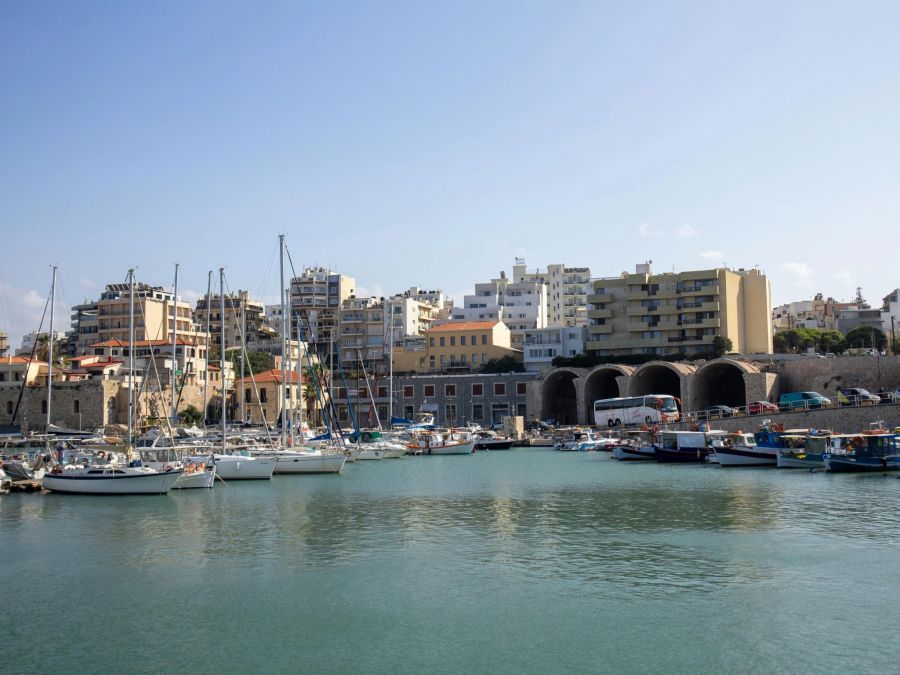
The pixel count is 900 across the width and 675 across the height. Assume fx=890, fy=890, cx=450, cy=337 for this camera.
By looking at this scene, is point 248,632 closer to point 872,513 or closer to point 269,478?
point 872,513

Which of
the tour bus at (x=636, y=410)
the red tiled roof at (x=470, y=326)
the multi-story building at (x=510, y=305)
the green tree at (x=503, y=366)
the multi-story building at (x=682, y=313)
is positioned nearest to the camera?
the tour bus at (x=636, y=410)

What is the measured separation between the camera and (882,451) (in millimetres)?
46094

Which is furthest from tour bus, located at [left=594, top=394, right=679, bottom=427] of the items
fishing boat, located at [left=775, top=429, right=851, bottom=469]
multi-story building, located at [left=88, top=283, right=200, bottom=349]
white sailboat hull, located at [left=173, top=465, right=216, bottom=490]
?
multi-story building, located at [left=88, top=283, right=200, bottom=349]

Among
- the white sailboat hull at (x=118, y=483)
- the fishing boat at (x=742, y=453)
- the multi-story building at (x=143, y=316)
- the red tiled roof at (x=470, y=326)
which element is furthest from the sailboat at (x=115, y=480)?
the multi-story building at (x=143, y=316)

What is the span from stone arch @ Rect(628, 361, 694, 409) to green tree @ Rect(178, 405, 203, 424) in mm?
41757

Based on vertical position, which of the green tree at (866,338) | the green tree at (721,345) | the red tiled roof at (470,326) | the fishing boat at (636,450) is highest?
the red tiled roof at (470,326)

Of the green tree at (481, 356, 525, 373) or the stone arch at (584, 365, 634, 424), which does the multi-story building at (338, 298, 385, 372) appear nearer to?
the green tree at (481, 356, 525, 373)

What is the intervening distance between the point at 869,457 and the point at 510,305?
82.6 m

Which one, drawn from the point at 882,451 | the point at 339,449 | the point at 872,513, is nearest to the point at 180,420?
the point at 339,449

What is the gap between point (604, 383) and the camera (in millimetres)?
90312

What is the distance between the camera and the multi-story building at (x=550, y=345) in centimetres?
9712

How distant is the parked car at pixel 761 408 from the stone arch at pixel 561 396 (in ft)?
67.4

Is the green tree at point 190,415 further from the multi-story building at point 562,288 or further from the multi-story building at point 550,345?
the multi-story building at point 562,288

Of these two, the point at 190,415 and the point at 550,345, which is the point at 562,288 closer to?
the point at 550,345
